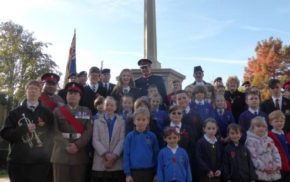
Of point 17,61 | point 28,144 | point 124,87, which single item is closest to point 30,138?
point 28,144

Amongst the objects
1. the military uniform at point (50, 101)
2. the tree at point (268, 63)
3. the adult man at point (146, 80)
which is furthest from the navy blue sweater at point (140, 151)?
the tree at point (268, 63)

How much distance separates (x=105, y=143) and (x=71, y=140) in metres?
0.58

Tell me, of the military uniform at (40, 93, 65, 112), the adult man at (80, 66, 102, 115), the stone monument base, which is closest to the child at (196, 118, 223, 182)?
the military uniform at (40, 93, 65, 112)

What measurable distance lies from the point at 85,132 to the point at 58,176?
0.84 meters

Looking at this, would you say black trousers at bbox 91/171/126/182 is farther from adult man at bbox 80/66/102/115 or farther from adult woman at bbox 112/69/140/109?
adult man at bbox 80/66/102/115

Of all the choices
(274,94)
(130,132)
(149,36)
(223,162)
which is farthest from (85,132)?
(149,36)

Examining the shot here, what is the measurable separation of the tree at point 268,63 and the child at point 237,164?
25.7m

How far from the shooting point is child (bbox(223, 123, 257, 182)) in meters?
5.39

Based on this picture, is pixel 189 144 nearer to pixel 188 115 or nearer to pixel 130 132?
pixel 188 115

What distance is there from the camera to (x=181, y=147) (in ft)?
18.3

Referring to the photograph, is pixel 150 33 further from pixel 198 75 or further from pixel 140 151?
pixel 140 151

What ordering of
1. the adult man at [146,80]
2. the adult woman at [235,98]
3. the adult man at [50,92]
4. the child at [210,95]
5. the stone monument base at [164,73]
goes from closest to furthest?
the adult man at [50,92], the child at [210,95], the adult woman at [235,98], the adult man at [146,80], the stone monument base at [164,73]

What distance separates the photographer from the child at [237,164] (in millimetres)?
5395

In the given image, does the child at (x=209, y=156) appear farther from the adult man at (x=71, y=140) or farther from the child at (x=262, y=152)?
the adult man at (x=71, y=140)
